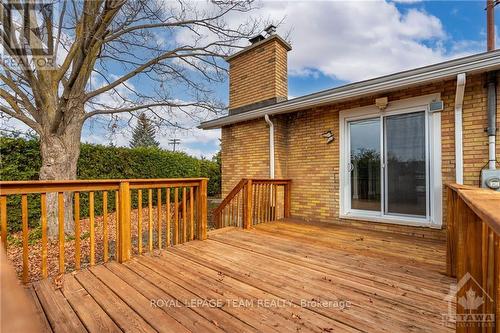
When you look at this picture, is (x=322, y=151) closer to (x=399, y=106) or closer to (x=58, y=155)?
(x=399, y=106)

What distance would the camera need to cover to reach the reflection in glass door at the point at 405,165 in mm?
3984

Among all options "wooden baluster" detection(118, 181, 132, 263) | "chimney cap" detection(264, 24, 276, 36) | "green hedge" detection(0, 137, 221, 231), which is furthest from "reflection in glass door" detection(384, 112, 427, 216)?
"green hedge" detection(0, 137, 221, 231)

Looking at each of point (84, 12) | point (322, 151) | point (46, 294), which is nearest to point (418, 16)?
point (322, 151)

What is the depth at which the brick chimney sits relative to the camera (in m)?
6.09

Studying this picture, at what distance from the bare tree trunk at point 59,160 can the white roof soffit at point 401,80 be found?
4.30m

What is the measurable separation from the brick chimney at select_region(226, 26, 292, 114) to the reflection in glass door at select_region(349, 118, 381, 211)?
7.24 feet

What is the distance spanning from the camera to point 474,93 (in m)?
3.52

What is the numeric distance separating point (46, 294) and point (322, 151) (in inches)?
184

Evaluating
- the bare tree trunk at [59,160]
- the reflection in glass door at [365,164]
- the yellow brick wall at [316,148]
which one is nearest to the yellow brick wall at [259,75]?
the yellow brick wall at [316,148]

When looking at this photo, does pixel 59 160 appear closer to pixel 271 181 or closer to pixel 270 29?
pixel 271 181

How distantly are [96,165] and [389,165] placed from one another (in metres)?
7.66

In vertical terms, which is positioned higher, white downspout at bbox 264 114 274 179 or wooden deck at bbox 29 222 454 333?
white downspout at bbox 264 114 274 179

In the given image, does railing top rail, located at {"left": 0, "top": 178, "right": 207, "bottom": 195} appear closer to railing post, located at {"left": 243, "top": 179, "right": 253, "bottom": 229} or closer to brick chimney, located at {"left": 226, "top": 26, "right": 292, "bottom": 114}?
railing post, located at {"left": 243, "top": 179, "right": 253, "bottom": 229}

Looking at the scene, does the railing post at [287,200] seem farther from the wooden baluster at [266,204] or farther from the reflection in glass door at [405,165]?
the reflection in glass door at [405,165]
